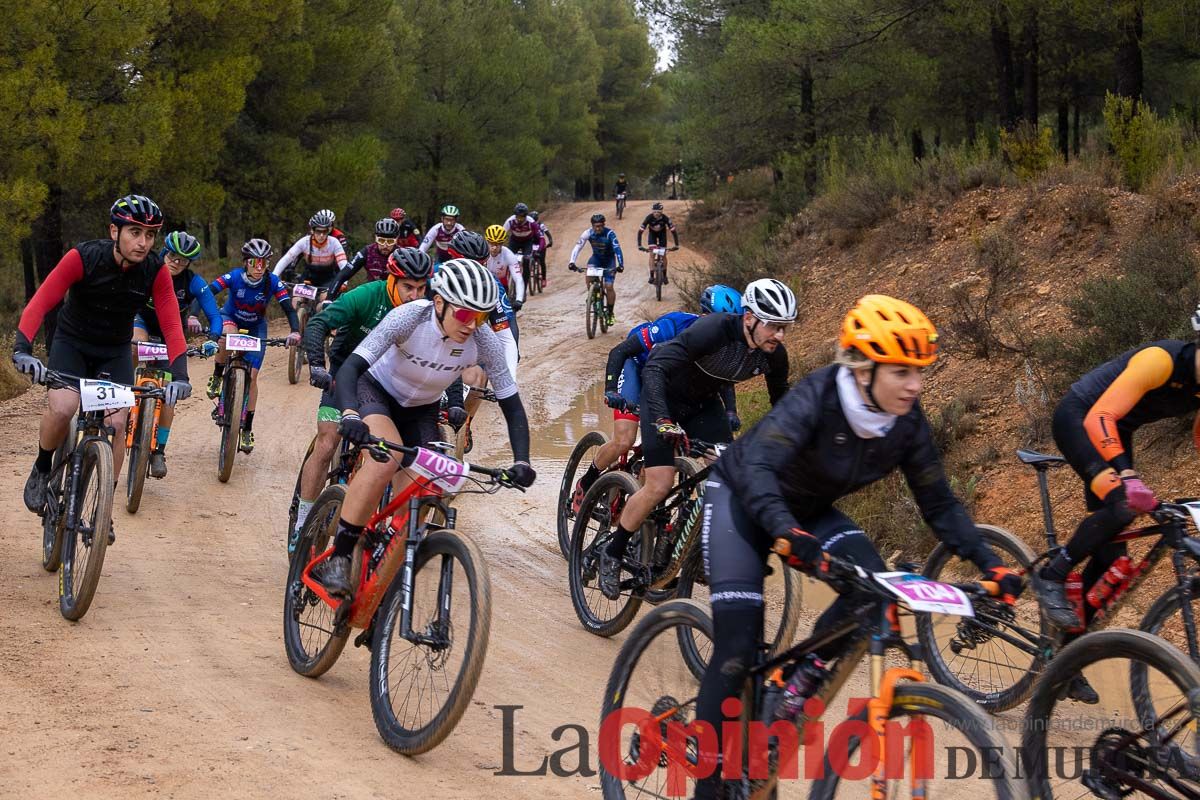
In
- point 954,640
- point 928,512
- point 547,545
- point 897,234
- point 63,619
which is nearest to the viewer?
point 928,512

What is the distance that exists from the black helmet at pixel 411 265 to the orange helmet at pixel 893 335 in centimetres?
485

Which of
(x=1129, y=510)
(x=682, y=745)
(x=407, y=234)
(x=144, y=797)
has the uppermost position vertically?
(x=407, y=234)

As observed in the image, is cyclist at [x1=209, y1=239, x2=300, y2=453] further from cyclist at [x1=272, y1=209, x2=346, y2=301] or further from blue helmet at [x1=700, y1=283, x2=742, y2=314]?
blue helmet at [x1=700, y1=283, x2=742, y2=314]

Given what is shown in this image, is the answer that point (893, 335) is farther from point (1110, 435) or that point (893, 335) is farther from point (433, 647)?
point (433, 647)

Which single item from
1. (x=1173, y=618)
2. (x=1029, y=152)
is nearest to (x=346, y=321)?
(x=1173, y=618)

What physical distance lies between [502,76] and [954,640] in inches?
1496

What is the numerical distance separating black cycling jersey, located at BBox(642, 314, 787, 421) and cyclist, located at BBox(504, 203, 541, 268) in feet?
61.9

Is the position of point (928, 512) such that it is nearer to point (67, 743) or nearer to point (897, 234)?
point (67, 743)

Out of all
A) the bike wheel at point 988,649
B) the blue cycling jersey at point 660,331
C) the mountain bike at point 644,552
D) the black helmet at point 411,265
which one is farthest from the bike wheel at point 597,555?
the black helmet at point 411,265

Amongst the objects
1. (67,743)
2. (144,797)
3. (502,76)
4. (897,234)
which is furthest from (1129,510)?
(502,76)

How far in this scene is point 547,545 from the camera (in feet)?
33.0

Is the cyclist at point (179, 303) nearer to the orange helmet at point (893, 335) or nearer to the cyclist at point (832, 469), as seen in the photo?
the cyclist at point (832, 469)

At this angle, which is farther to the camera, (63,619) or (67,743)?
(63,619)

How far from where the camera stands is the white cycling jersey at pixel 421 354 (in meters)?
6.42
